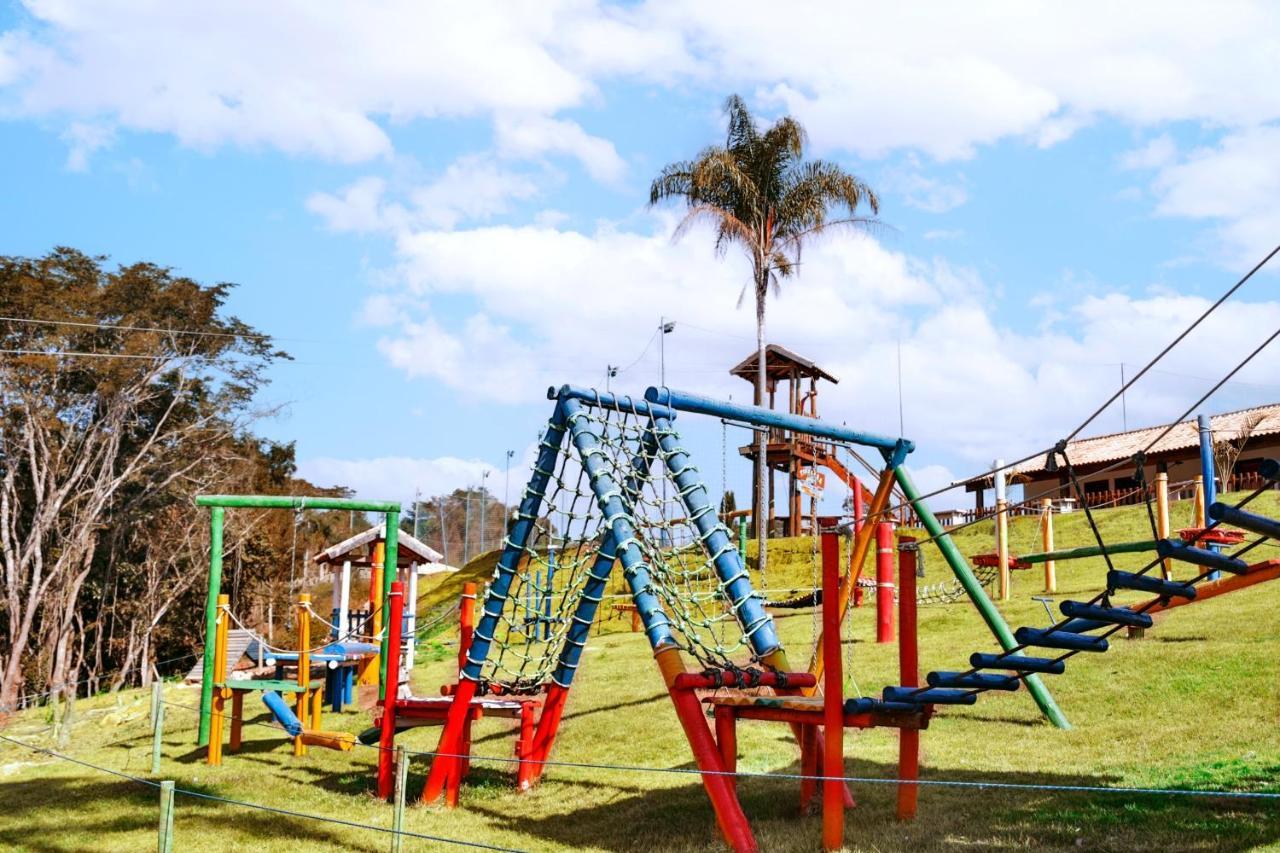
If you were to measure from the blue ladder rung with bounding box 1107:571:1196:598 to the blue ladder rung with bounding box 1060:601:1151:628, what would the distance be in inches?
6.5

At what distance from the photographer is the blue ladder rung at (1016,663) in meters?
7.36

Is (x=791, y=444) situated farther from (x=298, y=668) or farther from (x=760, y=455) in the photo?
(x=298, y=668)

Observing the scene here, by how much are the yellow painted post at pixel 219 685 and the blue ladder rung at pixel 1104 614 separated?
9513 millimetres

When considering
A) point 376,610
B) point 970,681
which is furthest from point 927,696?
point 376,610

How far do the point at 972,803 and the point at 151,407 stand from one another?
3003 centimetres

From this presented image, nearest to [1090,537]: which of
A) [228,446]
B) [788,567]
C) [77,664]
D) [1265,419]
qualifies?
[788,567]

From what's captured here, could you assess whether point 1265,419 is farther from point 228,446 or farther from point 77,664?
point 77,664

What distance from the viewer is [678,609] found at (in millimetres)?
9516

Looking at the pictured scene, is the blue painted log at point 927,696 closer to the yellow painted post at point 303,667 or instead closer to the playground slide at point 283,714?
the yellow painted post at point 303,667

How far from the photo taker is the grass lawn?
7934 millimetres

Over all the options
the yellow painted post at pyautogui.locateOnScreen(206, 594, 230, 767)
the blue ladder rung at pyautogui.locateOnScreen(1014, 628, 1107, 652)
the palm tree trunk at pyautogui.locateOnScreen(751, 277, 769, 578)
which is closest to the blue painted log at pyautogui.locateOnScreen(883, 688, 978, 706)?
the blue ladder rung at pyautogui.locateOnScreen(1014, 628, 1107, 652)

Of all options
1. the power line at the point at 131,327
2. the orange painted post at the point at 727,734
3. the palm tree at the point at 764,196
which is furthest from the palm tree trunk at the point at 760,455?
the orange painted post at the point at 727,734

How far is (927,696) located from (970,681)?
293 mm

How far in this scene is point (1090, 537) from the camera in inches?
1138
